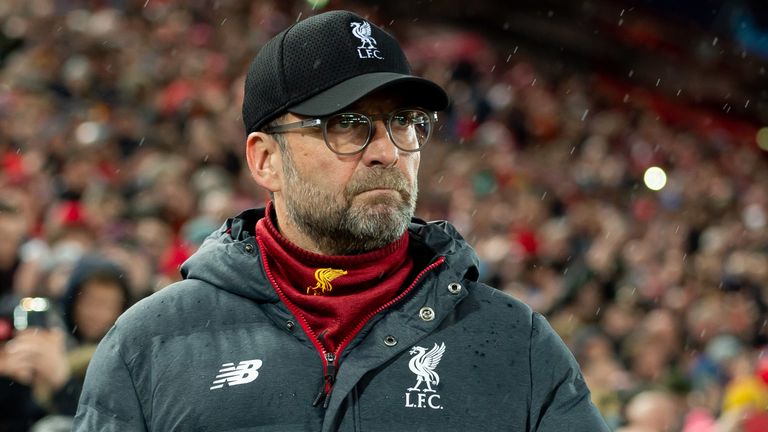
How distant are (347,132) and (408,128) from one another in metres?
0.12

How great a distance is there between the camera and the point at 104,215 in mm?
7977

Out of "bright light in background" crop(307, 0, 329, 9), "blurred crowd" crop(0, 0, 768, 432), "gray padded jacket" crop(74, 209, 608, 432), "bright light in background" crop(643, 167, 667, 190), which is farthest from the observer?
"bright light in background" crop(307, 0, 329, 9)

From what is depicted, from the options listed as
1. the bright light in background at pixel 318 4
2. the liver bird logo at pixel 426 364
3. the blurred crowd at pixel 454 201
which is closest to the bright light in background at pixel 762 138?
the blurred crowd at pixel 454 201

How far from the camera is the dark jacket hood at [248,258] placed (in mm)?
2281

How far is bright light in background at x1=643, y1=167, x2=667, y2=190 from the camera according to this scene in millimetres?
14586

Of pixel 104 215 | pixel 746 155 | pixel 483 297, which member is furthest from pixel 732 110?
pixel 483 297

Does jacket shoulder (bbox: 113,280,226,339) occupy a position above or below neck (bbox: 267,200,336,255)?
below

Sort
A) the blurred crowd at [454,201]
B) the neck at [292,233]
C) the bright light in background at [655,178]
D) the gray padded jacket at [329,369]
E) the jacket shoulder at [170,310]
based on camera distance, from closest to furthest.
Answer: the gray padded jacket at [329,369] < the jacket shoulder at [170,310] < the neck at [292,233] < the blurred crowd at [454,201] < the bright light in background at [655,178]

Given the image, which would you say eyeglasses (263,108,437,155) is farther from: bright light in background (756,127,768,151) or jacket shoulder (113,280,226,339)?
bright light in background (756,127,768,151)

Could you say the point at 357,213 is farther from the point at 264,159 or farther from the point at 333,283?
the point at 264,159

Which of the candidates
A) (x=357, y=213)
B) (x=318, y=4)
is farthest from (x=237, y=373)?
(x=318, y=4)

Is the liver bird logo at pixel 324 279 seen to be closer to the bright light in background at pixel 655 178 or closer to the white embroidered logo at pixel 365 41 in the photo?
the white embroidered logo at pixel 365 41

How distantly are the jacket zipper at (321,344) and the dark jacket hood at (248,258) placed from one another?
17mm

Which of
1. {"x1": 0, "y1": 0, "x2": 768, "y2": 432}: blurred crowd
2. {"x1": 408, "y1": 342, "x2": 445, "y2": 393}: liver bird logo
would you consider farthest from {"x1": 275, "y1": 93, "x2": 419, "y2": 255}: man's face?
{"x1": 0, "y1": 0, "x2": 768, "y2": 432}: blurred crowd
